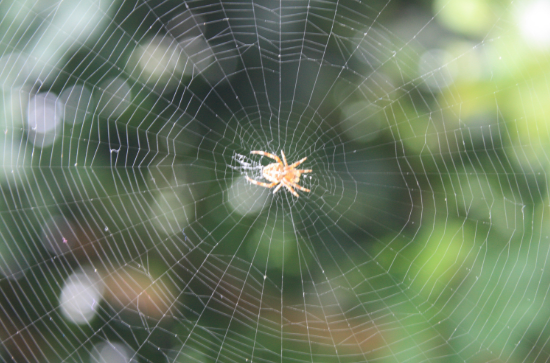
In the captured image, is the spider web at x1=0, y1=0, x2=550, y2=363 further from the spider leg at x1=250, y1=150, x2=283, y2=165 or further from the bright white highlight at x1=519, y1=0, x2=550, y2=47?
the spider leg at x1=250, y1=150, x2=283, y2=165

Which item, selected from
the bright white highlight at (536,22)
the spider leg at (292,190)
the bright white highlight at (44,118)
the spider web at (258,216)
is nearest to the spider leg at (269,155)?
the spider leg at (292,190)

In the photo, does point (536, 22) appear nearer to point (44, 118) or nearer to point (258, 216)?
point (258, 216)

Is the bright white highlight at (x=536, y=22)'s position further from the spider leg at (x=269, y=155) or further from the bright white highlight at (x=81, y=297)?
the bright white highlight at (x=81, y=297)

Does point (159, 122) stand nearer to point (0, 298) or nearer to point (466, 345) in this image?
point (0, 298)

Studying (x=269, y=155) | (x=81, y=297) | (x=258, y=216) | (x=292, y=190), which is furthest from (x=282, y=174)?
(x=81, y=297)

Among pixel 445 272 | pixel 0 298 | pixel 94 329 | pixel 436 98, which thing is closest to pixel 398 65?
pixel 436 98

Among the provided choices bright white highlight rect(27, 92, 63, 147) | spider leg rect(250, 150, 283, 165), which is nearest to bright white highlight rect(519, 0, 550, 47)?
spider leg rect(250, 150, 283, 165)
